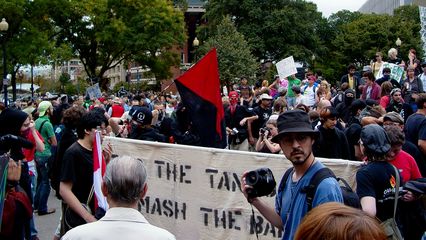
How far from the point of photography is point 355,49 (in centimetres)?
7631

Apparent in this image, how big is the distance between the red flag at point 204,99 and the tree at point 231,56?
36.4m

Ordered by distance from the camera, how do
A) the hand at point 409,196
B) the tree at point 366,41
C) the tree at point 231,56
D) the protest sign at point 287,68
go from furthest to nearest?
the tree at point 366,41
the tree at point 231,56
the protest sign at point 287,68
the hand at point 409,196

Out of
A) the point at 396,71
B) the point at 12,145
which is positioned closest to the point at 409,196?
the point at 12,145

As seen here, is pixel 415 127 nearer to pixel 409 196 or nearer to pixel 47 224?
pixel 409 196

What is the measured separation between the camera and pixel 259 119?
11.7m

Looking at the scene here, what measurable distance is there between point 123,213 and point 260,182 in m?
0.97

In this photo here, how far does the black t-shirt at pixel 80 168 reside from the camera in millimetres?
5383

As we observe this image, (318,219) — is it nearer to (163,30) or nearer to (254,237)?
(254,237)

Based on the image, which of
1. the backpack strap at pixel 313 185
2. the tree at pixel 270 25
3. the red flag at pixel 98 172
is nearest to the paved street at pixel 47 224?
the red flag at pixel 98 172

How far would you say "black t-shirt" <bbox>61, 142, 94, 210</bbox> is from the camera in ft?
17.7

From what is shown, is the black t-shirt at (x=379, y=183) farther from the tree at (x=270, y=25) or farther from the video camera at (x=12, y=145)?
the tree at (x=270, y=25)

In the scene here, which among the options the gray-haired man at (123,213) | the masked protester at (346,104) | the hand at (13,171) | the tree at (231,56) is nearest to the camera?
the gray-haired man at (123,213)

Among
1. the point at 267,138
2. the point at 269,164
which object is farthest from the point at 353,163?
the point at 267,138

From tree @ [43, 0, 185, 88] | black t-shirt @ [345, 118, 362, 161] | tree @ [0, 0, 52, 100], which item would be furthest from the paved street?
tree @ [43, 0, 185, 88]
